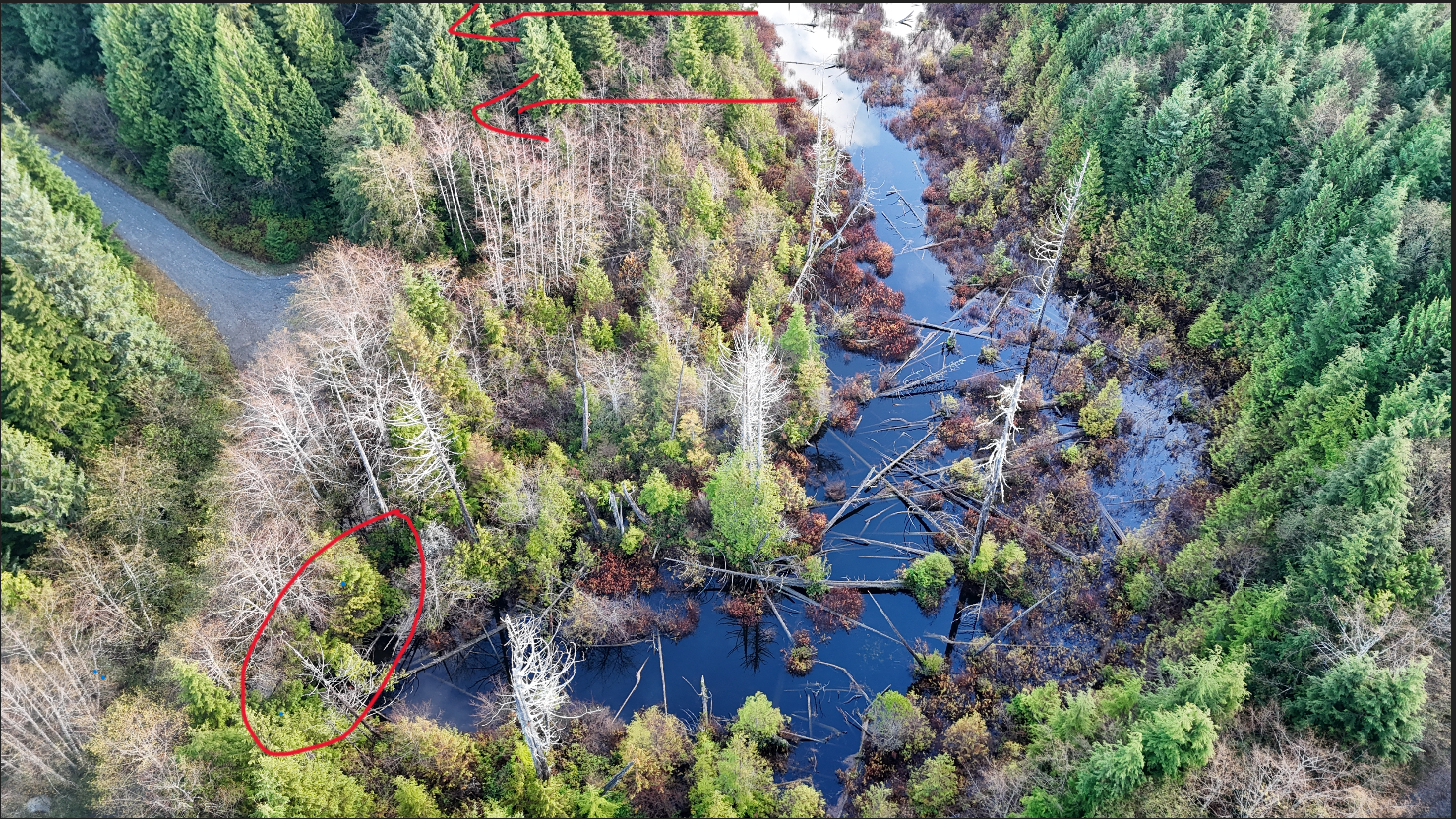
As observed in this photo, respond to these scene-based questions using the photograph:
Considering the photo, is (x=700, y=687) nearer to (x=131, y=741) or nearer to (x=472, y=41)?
(x=131, y=741)

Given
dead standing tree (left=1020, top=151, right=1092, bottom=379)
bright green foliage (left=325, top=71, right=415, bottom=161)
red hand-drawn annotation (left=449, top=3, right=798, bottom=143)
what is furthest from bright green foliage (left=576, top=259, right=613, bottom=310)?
dead standing tree (left=1020, top=151, right=1092, bottom=379)

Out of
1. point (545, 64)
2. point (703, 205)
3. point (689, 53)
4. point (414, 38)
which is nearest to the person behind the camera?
point (414, 38)

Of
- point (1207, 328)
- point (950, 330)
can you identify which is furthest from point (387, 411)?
point (1207, 328)

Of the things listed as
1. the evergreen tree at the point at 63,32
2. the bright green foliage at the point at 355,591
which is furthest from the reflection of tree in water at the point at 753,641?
the evergreen tree at the point at 63,32

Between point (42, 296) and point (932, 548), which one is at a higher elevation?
point (932, 548)

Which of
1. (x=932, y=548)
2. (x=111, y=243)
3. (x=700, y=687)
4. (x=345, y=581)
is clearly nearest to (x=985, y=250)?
(x=932, y=548)

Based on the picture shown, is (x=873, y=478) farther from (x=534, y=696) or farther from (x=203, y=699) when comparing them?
(x=203, y=699)
